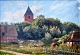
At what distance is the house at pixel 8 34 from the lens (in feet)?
21.1

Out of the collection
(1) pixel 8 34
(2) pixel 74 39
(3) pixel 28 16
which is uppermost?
(3) pixel 28 16

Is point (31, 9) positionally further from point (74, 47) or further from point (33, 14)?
point (74, 47)

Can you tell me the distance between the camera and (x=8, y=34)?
6449 mm

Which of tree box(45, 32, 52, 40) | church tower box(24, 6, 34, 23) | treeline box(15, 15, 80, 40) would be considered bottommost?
tree box(45, 32, 52, 40)

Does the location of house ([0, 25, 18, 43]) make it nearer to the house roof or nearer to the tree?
the tree

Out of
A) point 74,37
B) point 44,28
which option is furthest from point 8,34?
point 74,37

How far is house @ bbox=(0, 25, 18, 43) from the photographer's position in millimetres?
6426

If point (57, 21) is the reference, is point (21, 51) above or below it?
below

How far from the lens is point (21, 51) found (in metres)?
6.45

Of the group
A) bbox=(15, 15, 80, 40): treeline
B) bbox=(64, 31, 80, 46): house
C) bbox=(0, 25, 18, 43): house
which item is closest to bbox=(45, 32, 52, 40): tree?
bbox=(15, 15, 80, 40): treeline

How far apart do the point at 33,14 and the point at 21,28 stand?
0.29 meters

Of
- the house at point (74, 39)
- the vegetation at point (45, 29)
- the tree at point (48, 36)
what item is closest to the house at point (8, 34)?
the vegetation at point (45, 29)

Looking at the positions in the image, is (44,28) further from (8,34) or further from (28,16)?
(8,34)

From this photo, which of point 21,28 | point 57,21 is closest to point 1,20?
point 21,28
